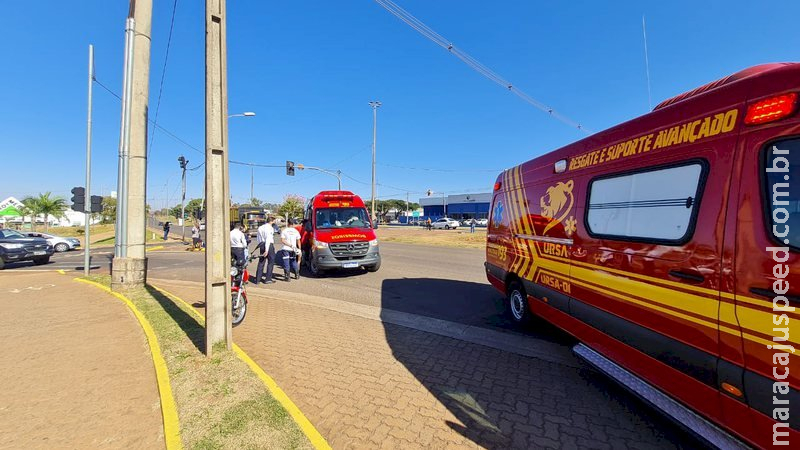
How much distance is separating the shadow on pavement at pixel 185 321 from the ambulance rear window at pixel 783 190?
5.52 meters

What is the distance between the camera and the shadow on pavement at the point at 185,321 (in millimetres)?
4820

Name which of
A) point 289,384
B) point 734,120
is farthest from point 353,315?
point 734,120

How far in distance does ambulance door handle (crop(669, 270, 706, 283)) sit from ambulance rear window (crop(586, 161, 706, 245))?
0.22 m

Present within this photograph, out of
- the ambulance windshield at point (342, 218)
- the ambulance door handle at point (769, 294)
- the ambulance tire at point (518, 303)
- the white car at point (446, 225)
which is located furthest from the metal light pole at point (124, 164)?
the white car at point (446, 225)

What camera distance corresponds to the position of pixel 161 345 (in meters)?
4.69

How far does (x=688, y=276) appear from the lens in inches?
93.3

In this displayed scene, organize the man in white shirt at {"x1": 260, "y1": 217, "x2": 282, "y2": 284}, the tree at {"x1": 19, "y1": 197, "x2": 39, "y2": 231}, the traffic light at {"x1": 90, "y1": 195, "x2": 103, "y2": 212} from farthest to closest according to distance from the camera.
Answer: the tree at {"x1": 19, "y1": 197, "x2": 39, "y2": 231}, the traffic light at {"x1": 90, "y1": 195, "x2": 103, "y2": 212}, the man in white shirt at {"x1": 260, "y1": 217, "x2": 282, "y2": 284}

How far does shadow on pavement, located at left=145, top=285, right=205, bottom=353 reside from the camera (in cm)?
482

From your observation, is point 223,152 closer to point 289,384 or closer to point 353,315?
point 289,384

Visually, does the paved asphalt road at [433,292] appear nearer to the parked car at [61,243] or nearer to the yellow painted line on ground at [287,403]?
the yellow painted line on ground at [287,403]

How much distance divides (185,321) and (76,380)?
1935 millimetres

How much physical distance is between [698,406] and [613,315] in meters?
0.89

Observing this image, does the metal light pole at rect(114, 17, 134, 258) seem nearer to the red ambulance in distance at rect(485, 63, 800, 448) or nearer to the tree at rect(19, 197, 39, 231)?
the red ambulance in distance at rect(485, 63, 800, 448)

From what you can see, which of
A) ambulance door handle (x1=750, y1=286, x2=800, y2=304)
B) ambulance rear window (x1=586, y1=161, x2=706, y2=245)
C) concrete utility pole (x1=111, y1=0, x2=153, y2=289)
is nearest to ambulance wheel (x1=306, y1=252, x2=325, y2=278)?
concrete utility pole (x1=111, y1=0, x2=153, y2=289)
